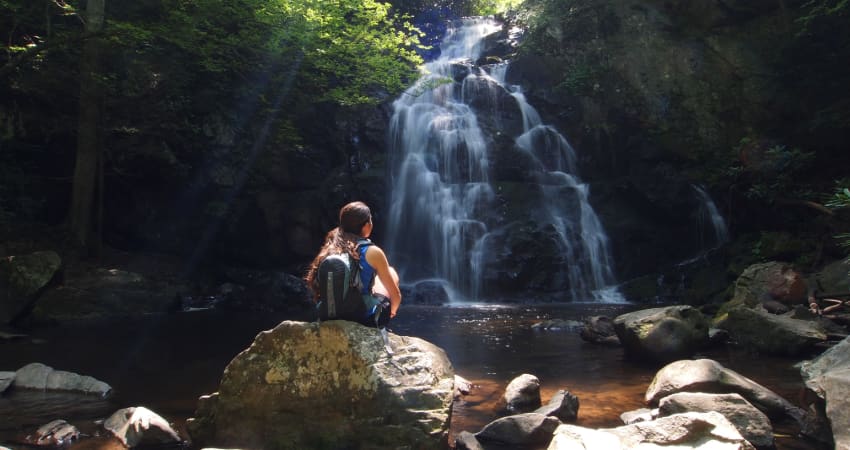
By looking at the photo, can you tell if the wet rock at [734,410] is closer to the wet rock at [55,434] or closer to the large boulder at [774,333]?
the large boulder at [774,333]

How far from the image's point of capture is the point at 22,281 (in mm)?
11062

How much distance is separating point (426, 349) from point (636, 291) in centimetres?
1280

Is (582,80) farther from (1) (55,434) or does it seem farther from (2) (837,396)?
(1) (55,434)

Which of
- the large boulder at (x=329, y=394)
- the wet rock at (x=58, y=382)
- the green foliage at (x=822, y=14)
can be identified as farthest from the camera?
the green foliage at (x=822, y=14)

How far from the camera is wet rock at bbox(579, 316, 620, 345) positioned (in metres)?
8.79

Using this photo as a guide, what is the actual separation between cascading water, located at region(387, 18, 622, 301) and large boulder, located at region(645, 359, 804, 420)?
35.1 ft

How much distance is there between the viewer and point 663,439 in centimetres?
364

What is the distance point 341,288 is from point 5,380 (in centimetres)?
459

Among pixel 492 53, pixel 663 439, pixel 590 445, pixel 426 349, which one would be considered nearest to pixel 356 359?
pixel 426 349

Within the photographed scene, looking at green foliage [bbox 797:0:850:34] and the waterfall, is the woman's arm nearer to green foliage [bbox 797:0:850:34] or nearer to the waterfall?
green foliage [bbox 797:0:850:34]

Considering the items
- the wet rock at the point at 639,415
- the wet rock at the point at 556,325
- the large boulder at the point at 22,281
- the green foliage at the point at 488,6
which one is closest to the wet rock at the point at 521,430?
the wet rock at the point at 639,415

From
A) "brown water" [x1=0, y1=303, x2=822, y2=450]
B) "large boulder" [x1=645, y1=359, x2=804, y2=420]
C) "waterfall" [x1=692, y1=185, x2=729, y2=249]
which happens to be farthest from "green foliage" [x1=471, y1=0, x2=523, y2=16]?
"large boulder" [x1=645, y1=359, x2=804, y2=420]

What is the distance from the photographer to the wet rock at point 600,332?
28.8 ft

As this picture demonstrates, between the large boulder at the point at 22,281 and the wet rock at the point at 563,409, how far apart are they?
35.3ft
